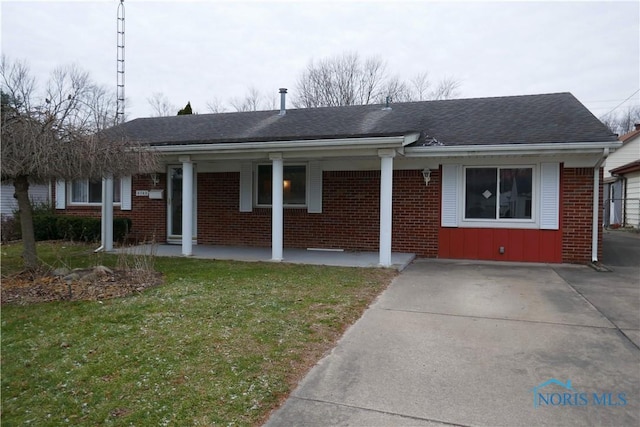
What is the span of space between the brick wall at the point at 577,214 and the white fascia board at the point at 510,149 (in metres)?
0.96

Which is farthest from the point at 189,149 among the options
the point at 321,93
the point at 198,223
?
the point at 321,93

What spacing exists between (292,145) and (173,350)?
5.26 meters

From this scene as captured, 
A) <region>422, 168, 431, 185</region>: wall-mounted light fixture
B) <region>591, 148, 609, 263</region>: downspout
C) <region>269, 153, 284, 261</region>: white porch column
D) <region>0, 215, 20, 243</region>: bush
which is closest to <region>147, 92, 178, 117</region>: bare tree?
<region>0, 215, 20, 243</region>: bush

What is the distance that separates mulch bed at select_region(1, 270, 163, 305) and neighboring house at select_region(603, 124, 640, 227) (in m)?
17.7

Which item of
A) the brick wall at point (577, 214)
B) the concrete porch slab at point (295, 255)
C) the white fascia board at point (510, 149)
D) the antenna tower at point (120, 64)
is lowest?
the concrete porch slab at point (295, 255)

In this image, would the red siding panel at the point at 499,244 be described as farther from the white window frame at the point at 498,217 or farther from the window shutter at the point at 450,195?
the window shutter at the point at 450,195

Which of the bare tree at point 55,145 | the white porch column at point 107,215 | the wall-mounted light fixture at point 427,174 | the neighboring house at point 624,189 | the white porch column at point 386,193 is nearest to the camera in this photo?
the bare tree at point 55,145

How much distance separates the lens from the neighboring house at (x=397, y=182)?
27.8 ft

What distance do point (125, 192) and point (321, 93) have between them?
21.6 m

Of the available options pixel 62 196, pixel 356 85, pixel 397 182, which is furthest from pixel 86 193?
pixel 356 85

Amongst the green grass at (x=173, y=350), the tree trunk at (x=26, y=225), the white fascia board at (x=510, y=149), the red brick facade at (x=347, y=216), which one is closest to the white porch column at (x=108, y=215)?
the red brick facade at (x=347, y=216)

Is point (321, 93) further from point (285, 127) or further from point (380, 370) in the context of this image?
point (380, 370)

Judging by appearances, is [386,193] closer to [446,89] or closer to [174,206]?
[174,206]

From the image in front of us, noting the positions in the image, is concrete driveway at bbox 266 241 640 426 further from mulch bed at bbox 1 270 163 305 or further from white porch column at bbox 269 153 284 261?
mulch bed at bbox 1 270 163 305
